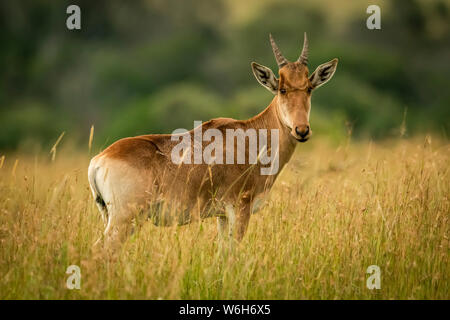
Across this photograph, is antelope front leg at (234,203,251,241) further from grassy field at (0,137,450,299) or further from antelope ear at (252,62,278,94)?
antelope ear at (252,62,278,94)

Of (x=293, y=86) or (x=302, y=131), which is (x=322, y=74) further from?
(x=302, y=131)

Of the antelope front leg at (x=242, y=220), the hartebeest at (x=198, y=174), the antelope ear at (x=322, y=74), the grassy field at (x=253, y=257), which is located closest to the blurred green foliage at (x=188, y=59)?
the antelope ear at (x=322, y=74)

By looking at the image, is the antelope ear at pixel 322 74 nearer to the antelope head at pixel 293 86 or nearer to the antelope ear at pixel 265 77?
the antelope head at pixel 293 86

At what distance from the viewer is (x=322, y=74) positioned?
22.2ft

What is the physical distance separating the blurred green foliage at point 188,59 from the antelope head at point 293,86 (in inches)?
907

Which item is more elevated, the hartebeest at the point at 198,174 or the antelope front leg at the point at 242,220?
the hartebeest at the point at 198,174

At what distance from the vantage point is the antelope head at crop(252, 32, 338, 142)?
20.4ft

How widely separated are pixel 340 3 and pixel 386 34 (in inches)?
195

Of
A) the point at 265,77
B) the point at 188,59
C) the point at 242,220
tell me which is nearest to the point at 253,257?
the point at 242,220

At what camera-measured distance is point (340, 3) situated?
44219 millimetres

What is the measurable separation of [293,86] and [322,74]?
2.00 feet

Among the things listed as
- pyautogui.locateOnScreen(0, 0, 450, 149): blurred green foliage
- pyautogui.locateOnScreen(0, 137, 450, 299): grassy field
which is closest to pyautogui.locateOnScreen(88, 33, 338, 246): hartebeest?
pyautogui.locateOnScreen(0, 137, 450, 299): grassy field

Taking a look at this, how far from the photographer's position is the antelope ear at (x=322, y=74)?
261 inches

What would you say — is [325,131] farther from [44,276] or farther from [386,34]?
[386,34]
